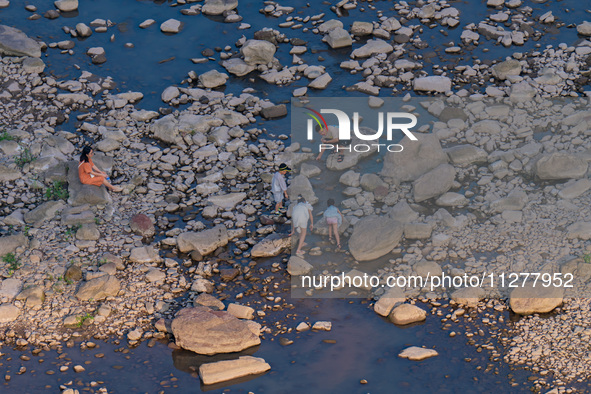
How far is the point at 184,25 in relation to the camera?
23969 mm

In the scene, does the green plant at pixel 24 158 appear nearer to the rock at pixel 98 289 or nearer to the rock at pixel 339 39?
the rock at pixel 98 289

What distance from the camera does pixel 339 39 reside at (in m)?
22.5

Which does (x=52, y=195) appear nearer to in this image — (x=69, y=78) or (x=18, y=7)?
(x=69, y=78)

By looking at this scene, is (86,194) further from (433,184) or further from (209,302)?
(433,184)

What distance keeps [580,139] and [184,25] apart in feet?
39.0

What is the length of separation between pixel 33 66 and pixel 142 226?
24.6 ft

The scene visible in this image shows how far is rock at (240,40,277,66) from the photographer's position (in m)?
21.8

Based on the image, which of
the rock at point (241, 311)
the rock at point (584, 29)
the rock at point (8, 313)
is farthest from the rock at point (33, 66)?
the rock at point (584, 29)

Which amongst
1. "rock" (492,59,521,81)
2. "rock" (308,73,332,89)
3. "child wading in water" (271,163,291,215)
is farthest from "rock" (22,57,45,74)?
"rock" (492,59,521,81)

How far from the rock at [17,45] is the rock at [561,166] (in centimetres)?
1358

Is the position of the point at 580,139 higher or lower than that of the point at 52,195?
higher

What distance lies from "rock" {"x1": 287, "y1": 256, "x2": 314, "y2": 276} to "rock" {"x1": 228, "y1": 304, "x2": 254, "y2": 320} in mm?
1281

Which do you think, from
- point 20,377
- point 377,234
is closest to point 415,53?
point 377,234

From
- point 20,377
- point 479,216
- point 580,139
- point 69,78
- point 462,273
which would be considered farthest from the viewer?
point 69,78
